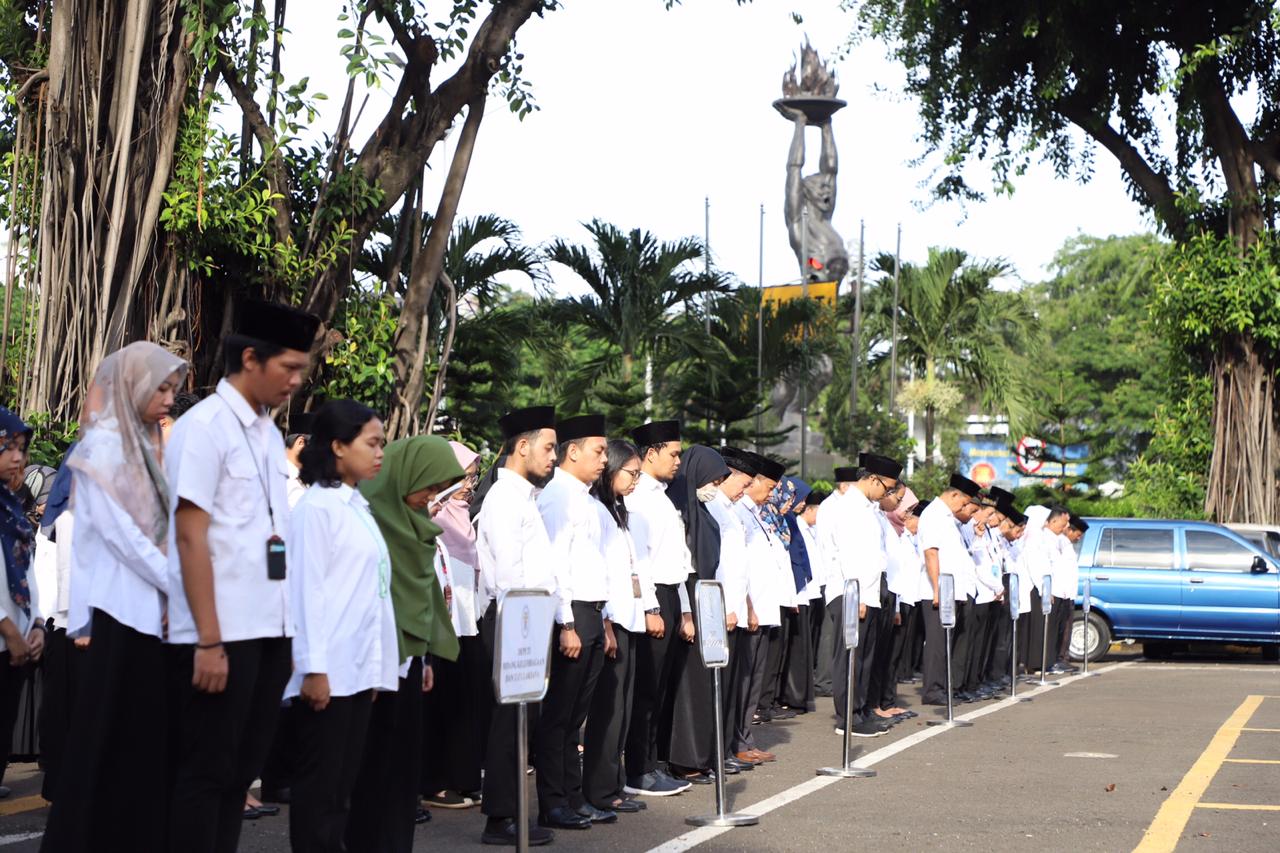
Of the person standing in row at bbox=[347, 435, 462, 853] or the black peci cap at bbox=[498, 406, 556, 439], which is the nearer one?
the person standing in row at bbox=[347, 435, 462, 853]

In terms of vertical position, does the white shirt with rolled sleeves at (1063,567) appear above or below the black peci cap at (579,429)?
below

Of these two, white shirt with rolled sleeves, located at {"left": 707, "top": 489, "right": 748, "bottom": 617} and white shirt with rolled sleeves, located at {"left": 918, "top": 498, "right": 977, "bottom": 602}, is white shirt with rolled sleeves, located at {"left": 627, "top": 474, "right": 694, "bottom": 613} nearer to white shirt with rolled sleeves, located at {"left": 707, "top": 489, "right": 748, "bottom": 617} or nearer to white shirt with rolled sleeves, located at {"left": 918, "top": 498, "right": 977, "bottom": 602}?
white shirt with rolled sleeves, located at {"left": 707, "top": 489, "right": 748, "bottom": 617}

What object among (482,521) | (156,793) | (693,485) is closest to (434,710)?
(482,521)

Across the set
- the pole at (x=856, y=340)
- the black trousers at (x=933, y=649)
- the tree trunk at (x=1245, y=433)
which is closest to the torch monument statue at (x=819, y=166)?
the pole at (x=856, y=340)

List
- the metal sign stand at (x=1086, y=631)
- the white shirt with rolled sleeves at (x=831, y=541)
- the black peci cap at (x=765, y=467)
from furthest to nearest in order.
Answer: the metal sign stand at (x=1086, y=631) → the white shirt with rolled sleeves at (x=831, y=541) → the black peci cap at (x=765, y=467)

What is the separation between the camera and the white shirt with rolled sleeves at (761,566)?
11.1 m

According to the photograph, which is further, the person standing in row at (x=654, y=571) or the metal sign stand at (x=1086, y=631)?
A: the metal sign stand at (x=1086, y=631)

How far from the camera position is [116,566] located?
531cm

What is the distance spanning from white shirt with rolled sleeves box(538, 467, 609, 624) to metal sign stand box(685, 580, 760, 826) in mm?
515

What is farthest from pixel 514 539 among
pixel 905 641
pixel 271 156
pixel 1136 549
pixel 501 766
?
pixel 1136 549

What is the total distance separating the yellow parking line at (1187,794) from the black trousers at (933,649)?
230cm

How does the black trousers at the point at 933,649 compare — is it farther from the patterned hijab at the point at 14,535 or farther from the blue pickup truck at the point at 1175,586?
the patterned hijab at the point at 14,535

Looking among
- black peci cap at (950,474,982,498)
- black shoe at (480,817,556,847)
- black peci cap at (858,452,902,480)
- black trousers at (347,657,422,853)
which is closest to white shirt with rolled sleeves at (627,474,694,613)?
black shoe at (480,817,556,847)

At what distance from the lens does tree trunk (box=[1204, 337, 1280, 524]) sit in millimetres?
26047
